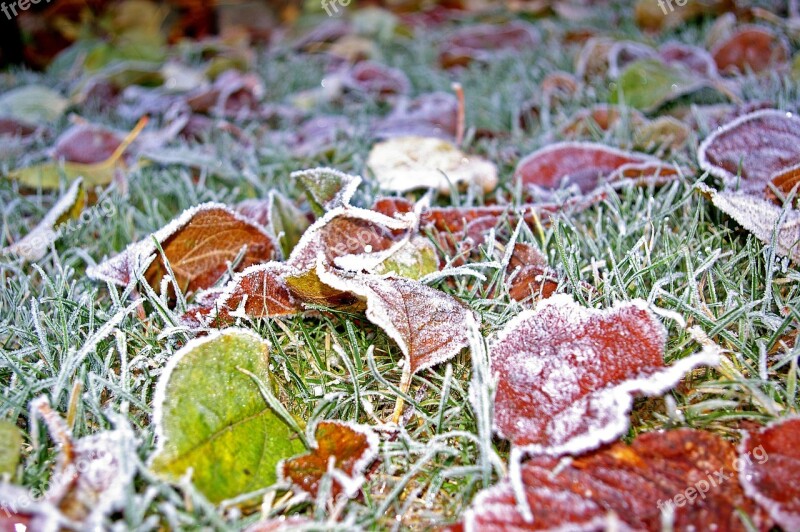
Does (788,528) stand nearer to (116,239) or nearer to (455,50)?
(116,239)

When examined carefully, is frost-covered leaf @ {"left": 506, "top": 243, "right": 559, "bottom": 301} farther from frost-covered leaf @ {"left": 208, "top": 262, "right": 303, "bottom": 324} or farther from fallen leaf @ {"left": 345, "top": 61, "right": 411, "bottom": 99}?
fallen leaf @ {"left": 345, "top": 61, "right": 411, "bottom": 99}

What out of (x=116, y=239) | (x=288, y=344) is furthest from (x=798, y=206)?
(x=116, y=239)

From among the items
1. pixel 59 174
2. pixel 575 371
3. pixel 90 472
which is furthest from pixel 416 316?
pixel 59 174

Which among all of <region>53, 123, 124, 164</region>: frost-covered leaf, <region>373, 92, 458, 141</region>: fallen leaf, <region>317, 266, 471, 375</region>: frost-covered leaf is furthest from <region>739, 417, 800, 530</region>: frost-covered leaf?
<region>53, 123, 124, 164</region>: frost-covered leaf

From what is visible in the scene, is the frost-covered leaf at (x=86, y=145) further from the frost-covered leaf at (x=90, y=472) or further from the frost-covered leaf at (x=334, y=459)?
the frost-covered leaf at (x=334, y=459)

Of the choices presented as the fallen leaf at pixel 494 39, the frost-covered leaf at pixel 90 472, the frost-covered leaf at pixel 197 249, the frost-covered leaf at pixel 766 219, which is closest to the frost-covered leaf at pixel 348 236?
the frost-covered leaf at pixel 197 249

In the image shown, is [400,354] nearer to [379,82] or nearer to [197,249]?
[197,249]
